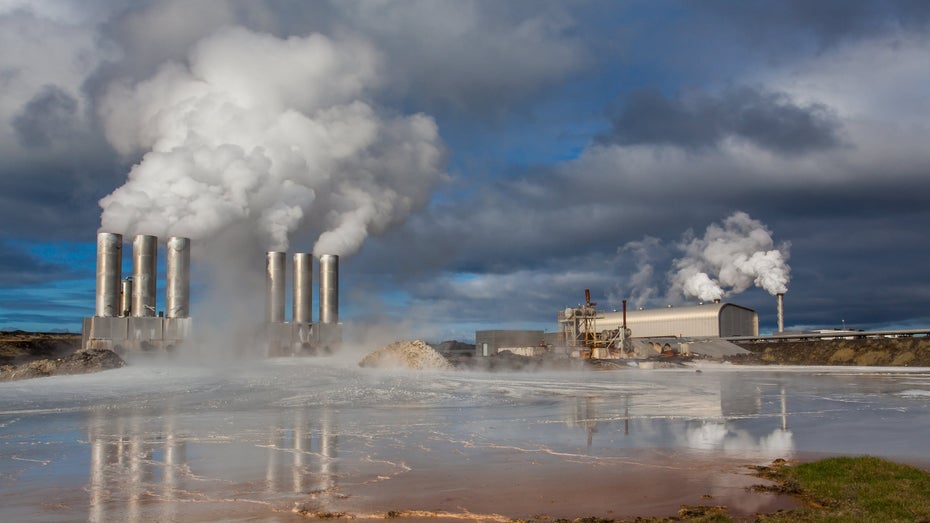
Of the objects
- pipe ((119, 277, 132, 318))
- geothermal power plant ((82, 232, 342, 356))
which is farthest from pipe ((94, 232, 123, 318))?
pipe ((119, 277, 132, 318))

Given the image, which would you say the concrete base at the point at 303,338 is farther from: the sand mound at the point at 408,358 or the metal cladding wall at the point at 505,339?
the metal cladding wall at the point at 505,339

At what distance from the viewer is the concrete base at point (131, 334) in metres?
58.0

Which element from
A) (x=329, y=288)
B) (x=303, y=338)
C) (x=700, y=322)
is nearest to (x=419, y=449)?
(x=303, y=338)

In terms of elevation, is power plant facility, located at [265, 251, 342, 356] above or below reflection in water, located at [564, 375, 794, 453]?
above

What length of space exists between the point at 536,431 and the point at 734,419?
6.96 m

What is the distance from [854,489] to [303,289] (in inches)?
2557

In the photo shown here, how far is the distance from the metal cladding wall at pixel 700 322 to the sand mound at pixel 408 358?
4567 cm

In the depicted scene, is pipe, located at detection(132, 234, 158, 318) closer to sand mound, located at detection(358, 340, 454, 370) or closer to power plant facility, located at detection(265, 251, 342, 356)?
power plant facility, located at detection(265, 251, 342, 356)

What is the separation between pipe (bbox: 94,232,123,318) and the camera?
58250mm

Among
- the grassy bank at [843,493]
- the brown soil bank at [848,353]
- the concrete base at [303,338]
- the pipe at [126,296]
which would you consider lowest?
the brown soil bank at [848,353]

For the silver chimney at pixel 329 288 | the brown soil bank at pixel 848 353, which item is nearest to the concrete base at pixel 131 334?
the silver chimney at pixel 329 288

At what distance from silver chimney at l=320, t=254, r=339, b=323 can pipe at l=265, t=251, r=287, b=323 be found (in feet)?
12.0

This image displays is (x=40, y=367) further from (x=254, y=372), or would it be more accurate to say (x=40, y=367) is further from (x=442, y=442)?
(x=442, y=442)

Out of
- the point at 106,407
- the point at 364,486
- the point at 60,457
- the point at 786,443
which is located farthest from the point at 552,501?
the point at 106,407
